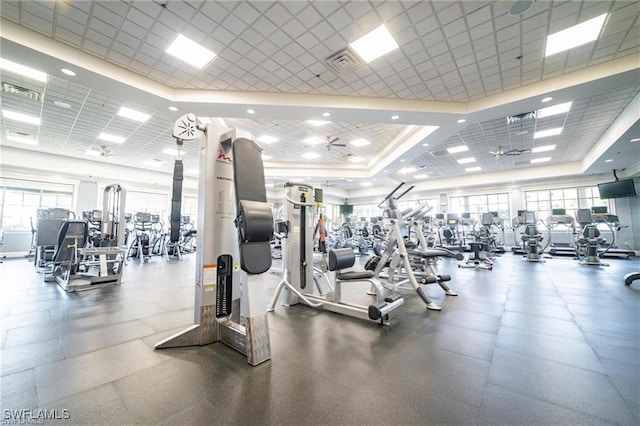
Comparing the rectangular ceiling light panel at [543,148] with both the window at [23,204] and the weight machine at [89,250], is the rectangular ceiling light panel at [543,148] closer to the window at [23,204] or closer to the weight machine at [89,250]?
the weight machine at [89,250]

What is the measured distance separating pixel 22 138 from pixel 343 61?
1098 cm

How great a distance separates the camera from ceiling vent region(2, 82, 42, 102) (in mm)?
5317

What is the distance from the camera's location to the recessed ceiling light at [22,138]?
7.88m

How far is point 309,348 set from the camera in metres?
2.26

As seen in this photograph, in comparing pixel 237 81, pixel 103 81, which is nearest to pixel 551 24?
pixel 237 81

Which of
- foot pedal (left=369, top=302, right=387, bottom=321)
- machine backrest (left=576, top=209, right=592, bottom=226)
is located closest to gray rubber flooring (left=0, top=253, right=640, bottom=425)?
foot pedal (left=369, top=302, right=387, bottom=321)

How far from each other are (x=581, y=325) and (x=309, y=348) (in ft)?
10.1

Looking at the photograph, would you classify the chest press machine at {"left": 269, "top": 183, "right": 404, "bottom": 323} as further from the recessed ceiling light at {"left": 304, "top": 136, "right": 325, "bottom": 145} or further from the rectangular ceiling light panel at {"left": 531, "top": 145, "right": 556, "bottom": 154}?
the rectangular ceiling light panel at {"left": 531, "top": 145, "right": 556, "bottom": 154}

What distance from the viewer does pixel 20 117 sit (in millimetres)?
6766

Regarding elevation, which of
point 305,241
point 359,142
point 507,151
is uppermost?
point 359,142

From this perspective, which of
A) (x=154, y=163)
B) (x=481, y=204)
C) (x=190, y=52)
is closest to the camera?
(x=190, y=52)

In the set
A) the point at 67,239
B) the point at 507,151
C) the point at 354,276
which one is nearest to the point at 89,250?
the point at 67,239

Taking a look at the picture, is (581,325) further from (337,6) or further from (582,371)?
(337,6)

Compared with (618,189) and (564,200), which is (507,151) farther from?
(564,200)
